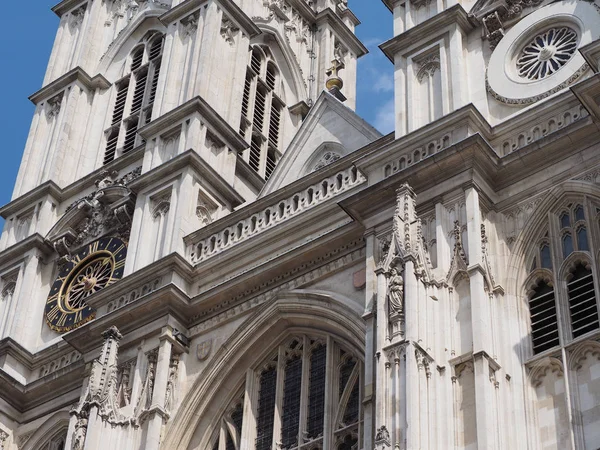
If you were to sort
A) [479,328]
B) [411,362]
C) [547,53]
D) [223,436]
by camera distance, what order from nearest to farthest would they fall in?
1. [411,362]
2. [479,328]
3. [223,436]
4. [547,53]

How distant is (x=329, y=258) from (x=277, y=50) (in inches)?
534

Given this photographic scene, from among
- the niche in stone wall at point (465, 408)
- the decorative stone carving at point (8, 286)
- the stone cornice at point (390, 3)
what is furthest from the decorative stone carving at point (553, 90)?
the decorative stone carving at point (8, 286)

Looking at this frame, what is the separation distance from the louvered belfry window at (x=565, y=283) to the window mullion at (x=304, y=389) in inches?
168

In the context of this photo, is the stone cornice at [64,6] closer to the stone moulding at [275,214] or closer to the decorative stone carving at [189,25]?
the decorative stone carving at [189,25]

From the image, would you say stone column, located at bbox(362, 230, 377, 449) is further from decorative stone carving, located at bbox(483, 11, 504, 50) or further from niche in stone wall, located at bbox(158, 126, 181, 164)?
niche in stone wall, located at bbox(158, 126, 181, 164)

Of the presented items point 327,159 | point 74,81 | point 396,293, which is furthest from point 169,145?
point 396,293

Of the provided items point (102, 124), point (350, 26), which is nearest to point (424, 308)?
point (102, 124)

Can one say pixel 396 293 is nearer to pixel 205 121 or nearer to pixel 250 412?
pixel 250 412

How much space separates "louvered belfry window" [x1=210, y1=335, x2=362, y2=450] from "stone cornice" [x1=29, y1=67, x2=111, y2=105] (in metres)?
13.7

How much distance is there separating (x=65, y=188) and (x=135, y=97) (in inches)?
143

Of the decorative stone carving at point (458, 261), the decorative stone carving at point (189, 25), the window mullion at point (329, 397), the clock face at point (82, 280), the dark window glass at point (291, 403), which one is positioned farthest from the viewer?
the decorative stone carving at point (189, 25)

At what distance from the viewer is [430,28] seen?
85.1 ft

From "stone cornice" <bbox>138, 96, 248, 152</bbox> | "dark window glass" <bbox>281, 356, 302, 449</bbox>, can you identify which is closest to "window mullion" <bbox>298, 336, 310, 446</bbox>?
"dark window glass" <bbox>281, 356, 302, 449</bbox>

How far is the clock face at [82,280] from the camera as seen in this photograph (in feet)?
96.3
